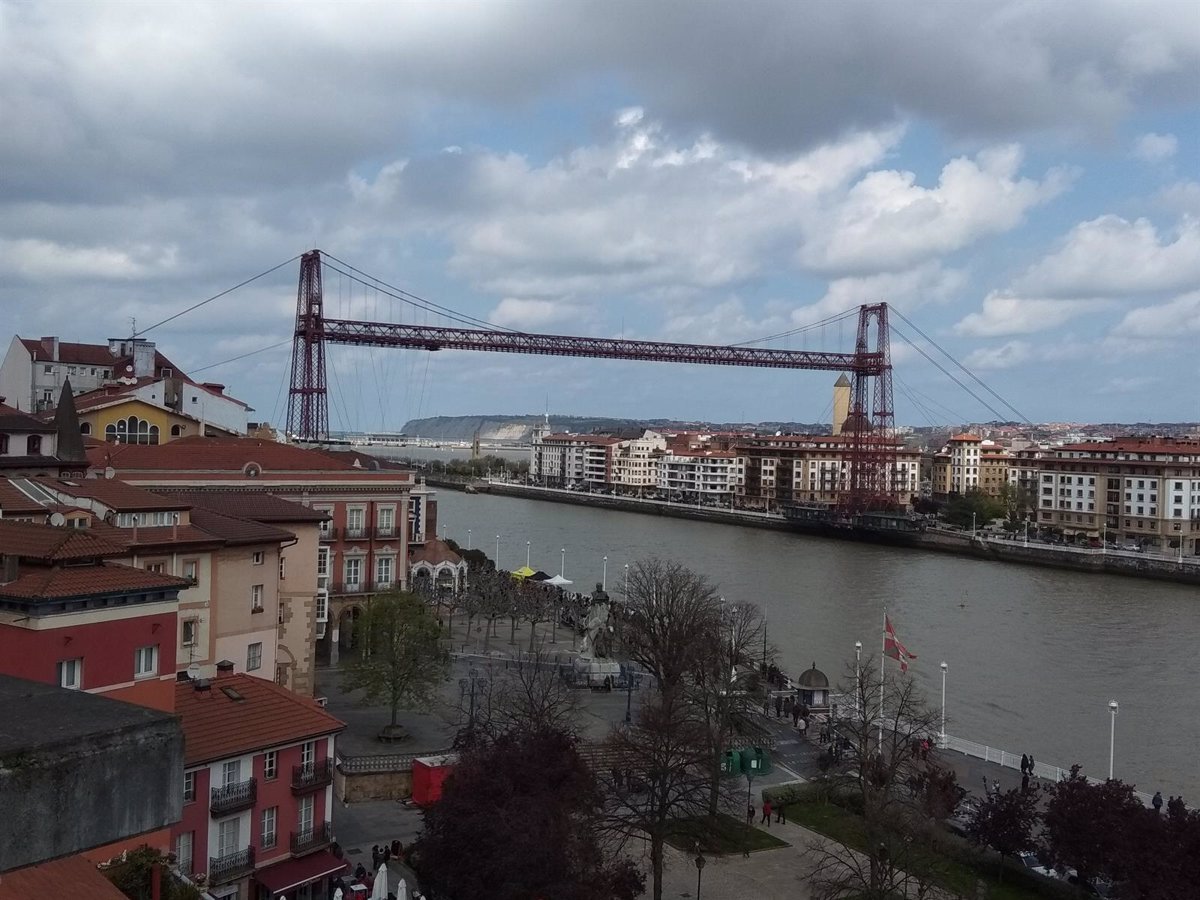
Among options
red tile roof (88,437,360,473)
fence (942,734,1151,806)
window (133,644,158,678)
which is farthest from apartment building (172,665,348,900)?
red tile roof (88,437,360,473)

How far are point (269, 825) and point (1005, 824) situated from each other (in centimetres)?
436

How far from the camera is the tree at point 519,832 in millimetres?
5074

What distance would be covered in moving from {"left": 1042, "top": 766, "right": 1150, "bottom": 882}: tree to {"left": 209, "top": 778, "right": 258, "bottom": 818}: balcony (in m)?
4.52

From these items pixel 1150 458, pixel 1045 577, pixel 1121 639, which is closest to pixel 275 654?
pixel 1121 639

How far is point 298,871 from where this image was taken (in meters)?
5.80

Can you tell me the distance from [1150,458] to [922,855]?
94.9 feet

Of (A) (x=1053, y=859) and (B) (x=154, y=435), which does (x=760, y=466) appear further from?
(A) (x=1053, y=859)

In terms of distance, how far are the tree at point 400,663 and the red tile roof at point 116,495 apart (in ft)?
7.03

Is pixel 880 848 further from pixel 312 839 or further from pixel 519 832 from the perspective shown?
pixel 312 839

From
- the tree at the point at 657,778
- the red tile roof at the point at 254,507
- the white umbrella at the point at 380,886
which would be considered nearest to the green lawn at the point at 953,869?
the tree at the point at 657,778

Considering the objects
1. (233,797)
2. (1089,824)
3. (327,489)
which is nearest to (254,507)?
(327,489)

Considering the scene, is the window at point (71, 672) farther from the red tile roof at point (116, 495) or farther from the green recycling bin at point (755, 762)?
the green recycling bin at point (755, 762)

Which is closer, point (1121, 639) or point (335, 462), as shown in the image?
point (335, 462)

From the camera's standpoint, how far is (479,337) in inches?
1592
